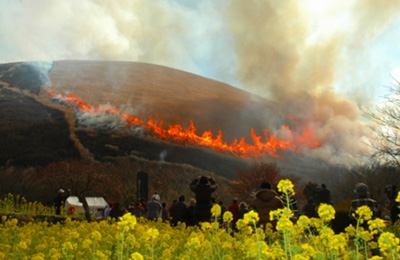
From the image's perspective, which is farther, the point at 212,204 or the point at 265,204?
the point at 212,204

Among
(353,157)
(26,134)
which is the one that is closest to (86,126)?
(26,134)

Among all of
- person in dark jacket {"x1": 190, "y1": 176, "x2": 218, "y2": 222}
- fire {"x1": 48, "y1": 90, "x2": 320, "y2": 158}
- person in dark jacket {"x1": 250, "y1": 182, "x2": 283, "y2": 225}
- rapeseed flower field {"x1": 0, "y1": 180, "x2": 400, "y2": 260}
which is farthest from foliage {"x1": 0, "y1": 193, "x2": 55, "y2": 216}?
fire {"x1": 48, "y1": 90, "x2": 320, "y2": 158}

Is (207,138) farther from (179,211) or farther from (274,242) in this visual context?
(274,242)

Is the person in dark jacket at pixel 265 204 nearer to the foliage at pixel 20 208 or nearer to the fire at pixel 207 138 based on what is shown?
the foliage at pixel 20 208

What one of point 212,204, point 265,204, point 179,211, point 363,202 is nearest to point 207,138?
point 179,211

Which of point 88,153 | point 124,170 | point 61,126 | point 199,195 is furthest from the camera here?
point 61,126

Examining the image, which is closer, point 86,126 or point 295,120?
point 86,126

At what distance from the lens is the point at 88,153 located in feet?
204

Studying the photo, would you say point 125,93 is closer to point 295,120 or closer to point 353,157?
point 295,120

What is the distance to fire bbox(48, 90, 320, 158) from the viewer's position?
7019 cm

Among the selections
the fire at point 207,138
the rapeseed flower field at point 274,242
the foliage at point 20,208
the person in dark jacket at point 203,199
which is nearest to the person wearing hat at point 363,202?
the rapeseed flower field at point 274,242

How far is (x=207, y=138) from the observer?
72.7 metres

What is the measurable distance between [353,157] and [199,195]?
64.6 m

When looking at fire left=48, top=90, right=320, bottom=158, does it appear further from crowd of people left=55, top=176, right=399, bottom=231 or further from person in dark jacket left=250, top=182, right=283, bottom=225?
person in dark jacket left=250, top=182, right=283, bottom=225
